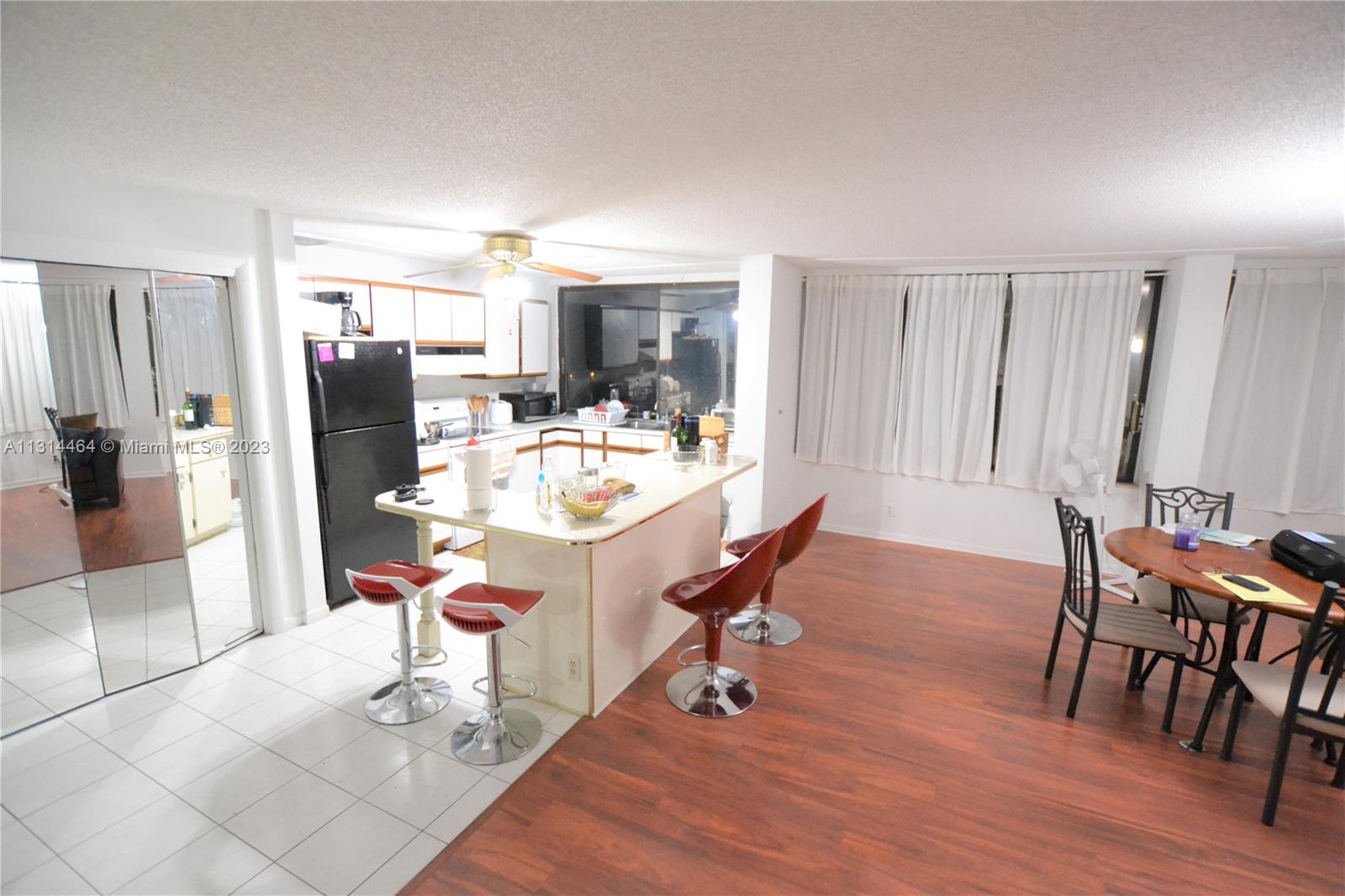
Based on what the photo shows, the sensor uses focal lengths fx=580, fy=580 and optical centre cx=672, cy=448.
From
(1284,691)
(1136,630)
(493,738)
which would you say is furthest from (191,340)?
(1284,691)

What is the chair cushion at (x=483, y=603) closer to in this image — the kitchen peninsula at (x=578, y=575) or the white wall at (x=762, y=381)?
the kitchen peninsula at (x=578, y=575)

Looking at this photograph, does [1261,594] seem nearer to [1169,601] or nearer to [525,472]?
[1169,601]

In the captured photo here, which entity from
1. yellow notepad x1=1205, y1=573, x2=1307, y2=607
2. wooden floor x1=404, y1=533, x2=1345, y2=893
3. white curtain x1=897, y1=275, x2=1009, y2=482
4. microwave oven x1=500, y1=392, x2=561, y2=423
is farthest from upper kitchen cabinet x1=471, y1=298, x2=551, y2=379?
yellow notepad x1=1205, y1=573, x2=1307, y2=607

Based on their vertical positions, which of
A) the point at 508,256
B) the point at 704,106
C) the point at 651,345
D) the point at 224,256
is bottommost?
the point at 651,345

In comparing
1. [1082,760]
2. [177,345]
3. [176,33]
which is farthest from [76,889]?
[1082,760]

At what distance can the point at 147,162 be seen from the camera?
7.54 feet

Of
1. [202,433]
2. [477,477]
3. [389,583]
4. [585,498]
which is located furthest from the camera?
[202,433]

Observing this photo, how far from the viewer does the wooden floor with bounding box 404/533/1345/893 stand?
1.95m

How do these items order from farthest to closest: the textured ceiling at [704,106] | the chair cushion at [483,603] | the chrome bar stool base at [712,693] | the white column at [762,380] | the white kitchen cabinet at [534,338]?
the white kitchen cabinet at [534,338] → the white column at [762,380] → the chrome bar stool base at [712,693] → the chair cushion at [483,603] → the textured ceiling at [704,106]

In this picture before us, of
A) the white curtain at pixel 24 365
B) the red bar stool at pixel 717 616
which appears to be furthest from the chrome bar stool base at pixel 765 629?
the white curtain at pixel 24 365

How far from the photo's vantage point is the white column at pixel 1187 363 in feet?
13.1

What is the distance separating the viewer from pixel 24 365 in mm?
2496

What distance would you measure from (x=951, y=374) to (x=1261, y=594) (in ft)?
9.35

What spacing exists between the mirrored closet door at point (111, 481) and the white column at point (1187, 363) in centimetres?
610
